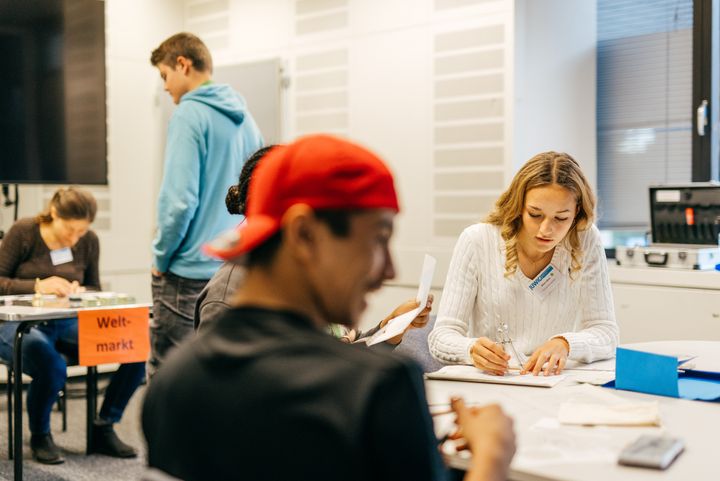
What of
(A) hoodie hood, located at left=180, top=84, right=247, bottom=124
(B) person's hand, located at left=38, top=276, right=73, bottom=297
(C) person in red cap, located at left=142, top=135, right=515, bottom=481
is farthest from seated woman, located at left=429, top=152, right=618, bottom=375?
(B) person's hand, located at left=38, top=276, right=73, bottom=297

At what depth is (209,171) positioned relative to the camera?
10.6 feet

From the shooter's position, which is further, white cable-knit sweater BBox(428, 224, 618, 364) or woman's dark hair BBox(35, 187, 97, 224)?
woman's dark hair BBox(35, 187, 97, 224)

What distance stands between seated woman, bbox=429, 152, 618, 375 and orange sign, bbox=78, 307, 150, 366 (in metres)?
1.47

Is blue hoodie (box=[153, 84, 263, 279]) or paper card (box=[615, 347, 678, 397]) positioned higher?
blue hoodie (box=[153, 84, 263, 279])

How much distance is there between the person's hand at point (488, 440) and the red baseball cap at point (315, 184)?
346mm

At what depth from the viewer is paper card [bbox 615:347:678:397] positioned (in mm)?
1785

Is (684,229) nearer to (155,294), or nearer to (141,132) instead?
(155,294)

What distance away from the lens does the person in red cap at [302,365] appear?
77 centimetres

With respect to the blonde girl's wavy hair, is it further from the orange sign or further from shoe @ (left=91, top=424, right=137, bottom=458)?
shoe @ (left=91, top=424, right=137, bottom=458)

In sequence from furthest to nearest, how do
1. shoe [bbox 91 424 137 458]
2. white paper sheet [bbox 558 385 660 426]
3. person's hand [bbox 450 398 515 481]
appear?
1. shoe [bbox 91 424 137 458]
2. white paper sheet [bbox 558 385 660 426]
3. person's hand [bbox 450 398 515 481]

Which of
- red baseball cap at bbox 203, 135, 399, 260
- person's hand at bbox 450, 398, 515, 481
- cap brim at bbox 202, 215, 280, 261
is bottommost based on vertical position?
person's hand at bbox 450, 398, 515, 481

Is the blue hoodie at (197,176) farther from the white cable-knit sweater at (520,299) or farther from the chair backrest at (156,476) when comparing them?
the chair backrest at (156,476)

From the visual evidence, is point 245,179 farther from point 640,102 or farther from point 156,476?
point 640,102

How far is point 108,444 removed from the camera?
3.65 metres
